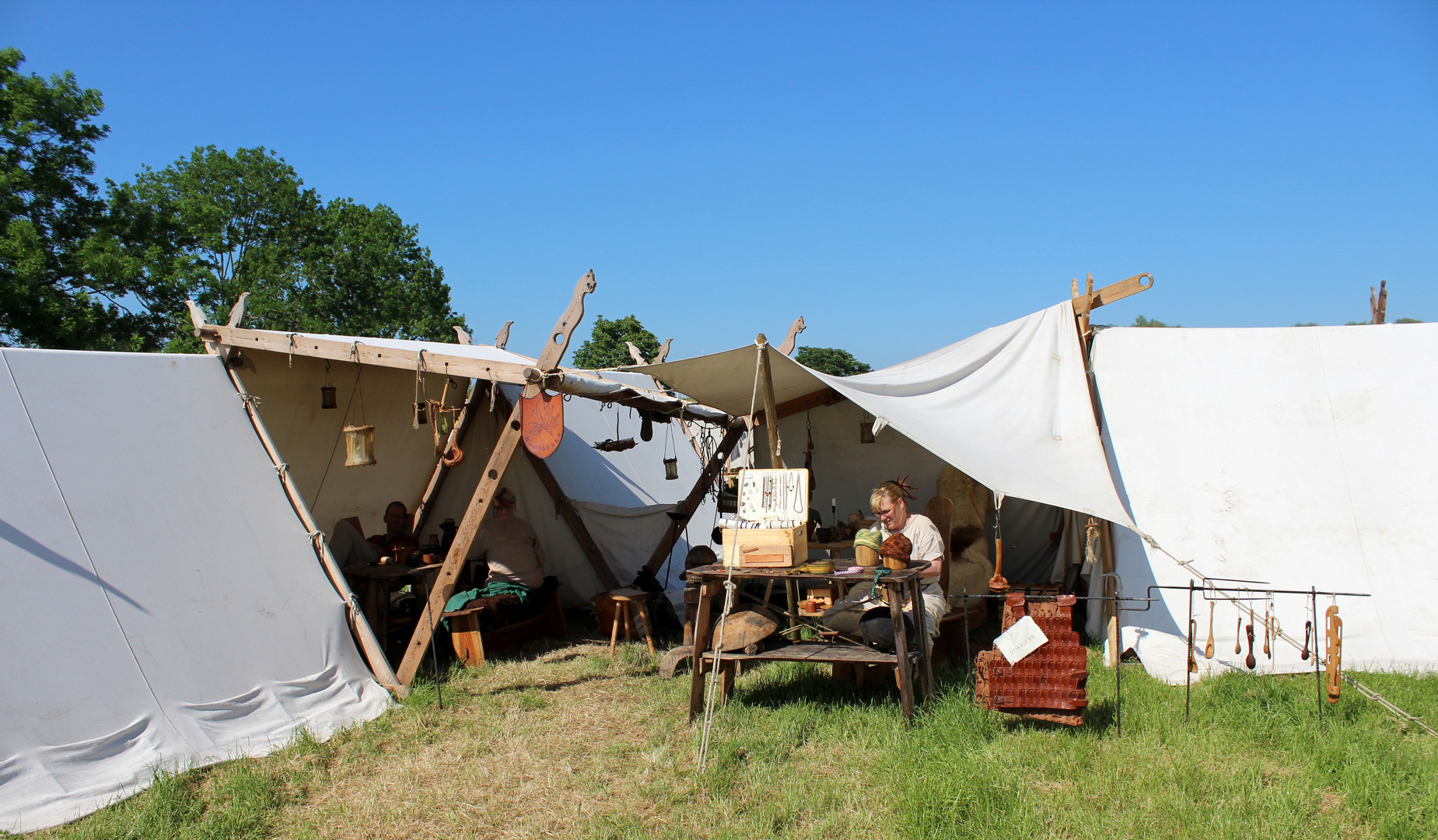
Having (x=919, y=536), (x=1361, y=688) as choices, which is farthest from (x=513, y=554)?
(x=1361, y=688)

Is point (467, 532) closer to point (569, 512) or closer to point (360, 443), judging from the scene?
point (360, 443)

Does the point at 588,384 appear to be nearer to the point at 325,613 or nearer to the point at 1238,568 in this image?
the point at 325,613

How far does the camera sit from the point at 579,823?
3.10m

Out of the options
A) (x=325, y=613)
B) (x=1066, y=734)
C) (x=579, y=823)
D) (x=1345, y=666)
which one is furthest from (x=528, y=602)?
(x=1345, y=666)

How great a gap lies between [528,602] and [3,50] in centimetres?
1664

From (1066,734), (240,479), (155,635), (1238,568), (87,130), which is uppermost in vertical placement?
(87,130)

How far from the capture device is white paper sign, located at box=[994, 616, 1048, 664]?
349 cm

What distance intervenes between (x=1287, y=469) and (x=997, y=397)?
176 cm

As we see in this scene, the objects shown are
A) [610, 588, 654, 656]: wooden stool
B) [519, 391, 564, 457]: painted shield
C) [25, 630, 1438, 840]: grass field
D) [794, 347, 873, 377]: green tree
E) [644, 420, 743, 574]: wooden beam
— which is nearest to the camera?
[25, 630, 1438, 840]: grass field

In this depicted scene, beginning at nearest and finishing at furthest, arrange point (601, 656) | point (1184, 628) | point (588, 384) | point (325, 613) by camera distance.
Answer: point (325, 613) < point (1184, 628) < point (588, 384) < point (601, 656)

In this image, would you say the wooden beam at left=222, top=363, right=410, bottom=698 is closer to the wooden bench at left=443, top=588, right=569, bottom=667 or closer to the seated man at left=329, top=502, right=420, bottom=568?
the wooden bench at left=443, top=588, right=569, bottom=667

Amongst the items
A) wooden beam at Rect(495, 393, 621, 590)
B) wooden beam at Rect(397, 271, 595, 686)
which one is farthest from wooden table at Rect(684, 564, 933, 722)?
wooden beam at Rect(495, 393, 621, 590)

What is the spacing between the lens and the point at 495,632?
5.84 m

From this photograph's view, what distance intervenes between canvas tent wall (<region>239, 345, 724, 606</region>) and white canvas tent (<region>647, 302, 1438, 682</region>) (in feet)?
7.51
